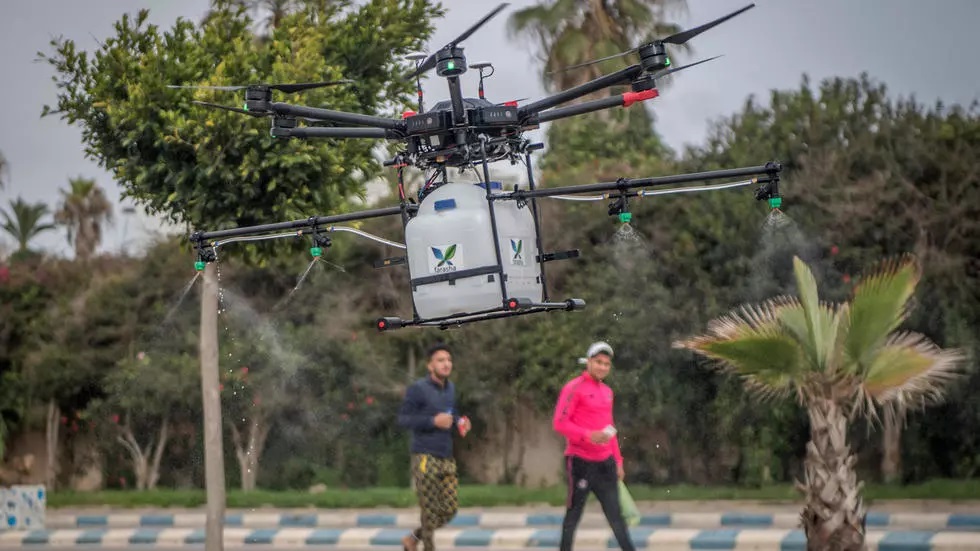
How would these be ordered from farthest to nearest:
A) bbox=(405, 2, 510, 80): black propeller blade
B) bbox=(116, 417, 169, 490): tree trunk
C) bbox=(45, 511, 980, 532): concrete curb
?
bbox=(116, 417, 169, 490): tree trunk → bbox=(45, 511, 980, 532): concrete curb → bbox=(405, 2, 510, 80): black propeller blade

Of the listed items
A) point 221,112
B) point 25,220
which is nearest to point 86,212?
point 25,220

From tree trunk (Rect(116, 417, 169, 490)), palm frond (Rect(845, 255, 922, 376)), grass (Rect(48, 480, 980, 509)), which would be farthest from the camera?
tree trunk (Rect(116, 417, 169, 490))

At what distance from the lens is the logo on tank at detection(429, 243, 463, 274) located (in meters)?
8.18

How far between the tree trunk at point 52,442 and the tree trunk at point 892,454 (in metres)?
14.9

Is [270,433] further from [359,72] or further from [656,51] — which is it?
[656,51]

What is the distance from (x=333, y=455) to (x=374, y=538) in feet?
22.9

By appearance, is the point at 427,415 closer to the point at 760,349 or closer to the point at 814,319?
the point at 760,349

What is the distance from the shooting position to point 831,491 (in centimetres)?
1043

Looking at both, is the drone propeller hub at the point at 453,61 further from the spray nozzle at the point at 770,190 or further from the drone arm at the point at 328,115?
the spray nozzle at the point at 770,190

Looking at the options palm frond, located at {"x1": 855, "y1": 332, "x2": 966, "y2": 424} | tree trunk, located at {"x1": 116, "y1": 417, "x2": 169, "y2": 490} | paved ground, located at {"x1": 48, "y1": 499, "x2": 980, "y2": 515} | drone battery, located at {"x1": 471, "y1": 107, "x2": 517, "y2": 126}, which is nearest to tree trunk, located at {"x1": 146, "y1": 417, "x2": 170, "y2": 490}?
tree trunk, located at {"x1": 116, "y1": 417, "x2": 169, "y2": 490}

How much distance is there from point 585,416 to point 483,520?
7.69 m

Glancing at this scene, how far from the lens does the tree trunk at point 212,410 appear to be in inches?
526

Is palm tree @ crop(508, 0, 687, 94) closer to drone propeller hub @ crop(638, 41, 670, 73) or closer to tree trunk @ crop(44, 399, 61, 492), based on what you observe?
tree trunk @ crop(44, 399, 61, 492)

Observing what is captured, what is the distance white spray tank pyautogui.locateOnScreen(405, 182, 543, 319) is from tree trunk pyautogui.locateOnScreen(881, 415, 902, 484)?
1195 centimetres
